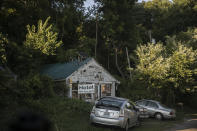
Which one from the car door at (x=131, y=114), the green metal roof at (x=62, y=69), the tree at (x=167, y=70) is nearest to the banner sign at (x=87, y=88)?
the green metal roof at (x=62, y=69)

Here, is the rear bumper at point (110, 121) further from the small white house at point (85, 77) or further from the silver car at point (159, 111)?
the small white house at point (85, 77)

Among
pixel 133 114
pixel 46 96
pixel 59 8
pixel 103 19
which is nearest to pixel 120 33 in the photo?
pixel 103 19

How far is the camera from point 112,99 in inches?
531

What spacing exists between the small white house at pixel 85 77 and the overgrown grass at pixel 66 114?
176 inches

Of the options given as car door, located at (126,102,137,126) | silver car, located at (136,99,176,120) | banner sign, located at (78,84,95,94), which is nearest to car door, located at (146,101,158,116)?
silver car, located at (136,99,176,120)

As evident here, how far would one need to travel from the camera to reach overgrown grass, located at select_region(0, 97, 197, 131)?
1220 cm

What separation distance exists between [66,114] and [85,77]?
9.19m

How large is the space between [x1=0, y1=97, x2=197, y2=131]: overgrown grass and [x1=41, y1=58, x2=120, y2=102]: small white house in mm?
4477

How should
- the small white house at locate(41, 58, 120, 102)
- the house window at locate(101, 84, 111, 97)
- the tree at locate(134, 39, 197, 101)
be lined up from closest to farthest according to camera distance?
the small white house at locate(41, 58, 120, 102)
the house window at locate(101, 84, 111, 97)
the tree at locate(134, 39, 197, 101)

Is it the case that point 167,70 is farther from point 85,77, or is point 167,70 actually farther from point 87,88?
point 87,88

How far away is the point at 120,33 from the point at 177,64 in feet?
51.6

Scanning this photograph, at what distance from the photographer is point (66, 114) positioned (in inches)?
641

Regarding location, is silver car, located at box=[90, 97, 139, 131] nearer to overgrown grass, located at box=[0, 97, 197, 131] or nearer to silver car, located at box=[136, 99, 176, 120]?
overgrown grass, located at box=[0, 97, 197, 131]

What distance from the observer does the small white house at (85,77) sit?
2430 centimetres
